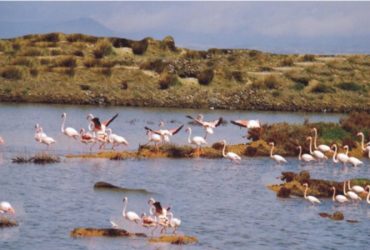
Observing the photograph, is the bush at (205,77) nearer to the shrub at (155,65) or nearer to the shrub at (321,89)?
the shrub at (155,65)

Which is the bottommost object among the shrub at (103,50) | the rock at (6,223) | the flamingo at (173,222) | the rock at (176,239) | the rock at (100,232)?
the rock at (176,239)

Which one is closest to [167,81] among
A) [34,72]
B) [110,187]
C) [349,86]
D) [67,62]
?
[67,62]

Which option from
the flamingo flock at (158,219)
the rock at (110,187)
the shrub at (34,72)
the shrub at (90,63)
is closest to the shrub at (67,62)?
the shrub at (90,63)

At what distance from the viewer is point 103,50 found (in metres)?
78.5

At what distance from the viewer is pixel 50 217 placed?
25547mm

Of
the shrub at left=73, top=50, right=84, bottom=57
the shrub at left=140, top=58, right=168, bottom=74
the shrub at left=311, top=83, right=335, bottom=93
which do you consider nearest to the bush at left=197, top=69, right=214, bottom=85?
the shrub at left=140, top=58, right=168, bottom=74

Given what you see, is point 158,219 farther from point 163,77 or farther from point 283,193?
point 163,77

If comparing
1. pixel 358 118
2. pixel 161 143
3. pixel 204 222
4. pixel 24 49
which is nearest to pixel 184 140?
pixel 161 143

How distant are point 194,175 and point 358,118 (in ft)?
50.2

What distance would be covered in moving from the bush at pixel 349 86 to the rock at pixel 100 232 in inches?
2052

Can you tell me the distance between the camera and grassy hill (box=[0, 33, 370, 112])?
6619cm

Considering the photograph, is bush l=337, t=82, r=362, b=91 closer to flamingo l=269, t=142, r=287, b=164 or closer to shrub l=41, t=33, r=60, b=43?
shrub l=41, t=33, r=60, b=43

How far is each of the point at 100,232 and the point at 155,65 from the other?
50421 mm

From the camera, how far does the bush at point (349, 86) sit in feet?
243
